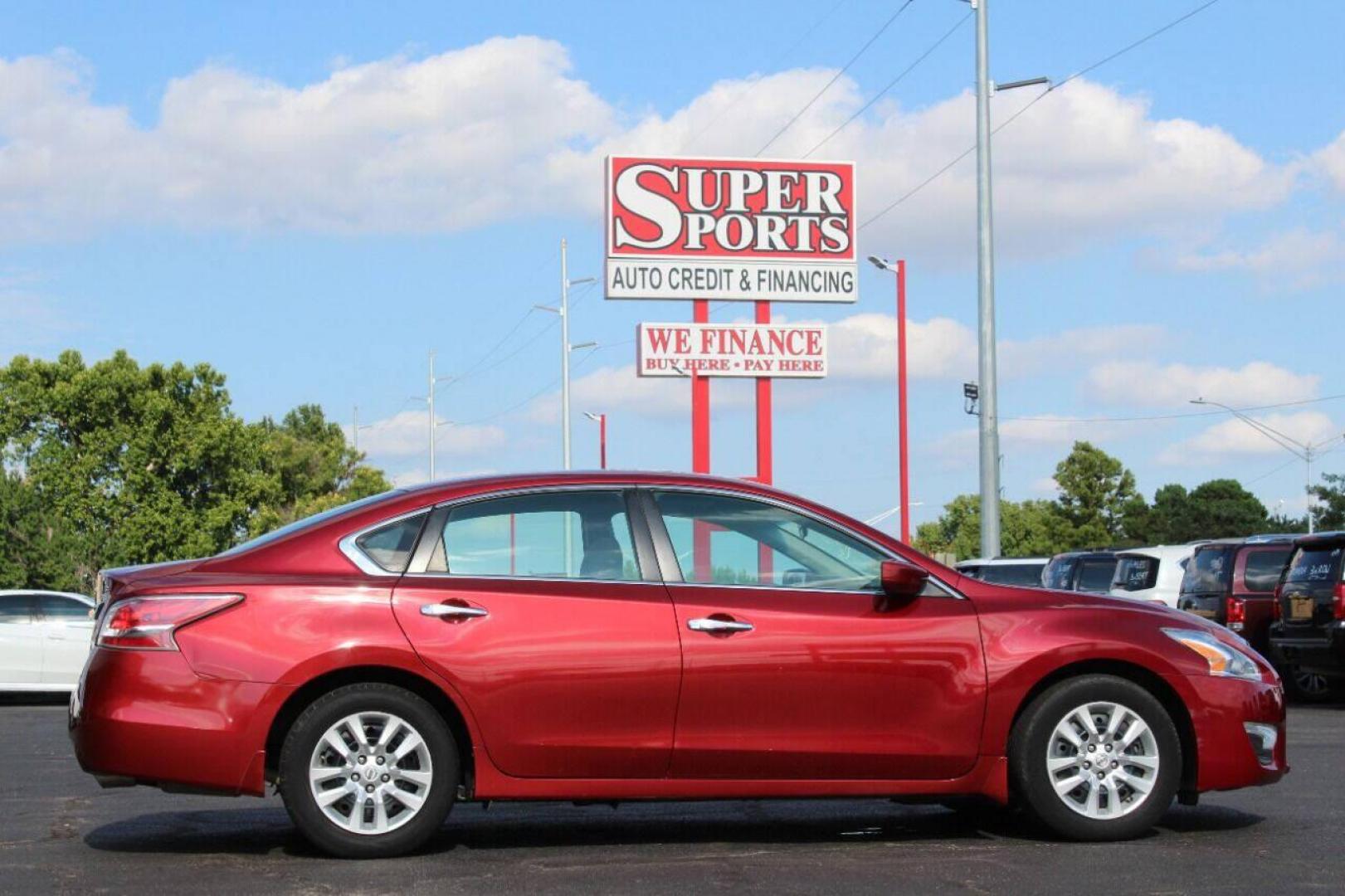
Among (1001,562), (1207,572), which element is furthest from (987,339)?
(1207,572)

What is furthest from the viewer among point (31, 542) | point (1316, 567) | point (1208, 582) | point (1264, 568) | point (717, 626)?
point (31, 542)

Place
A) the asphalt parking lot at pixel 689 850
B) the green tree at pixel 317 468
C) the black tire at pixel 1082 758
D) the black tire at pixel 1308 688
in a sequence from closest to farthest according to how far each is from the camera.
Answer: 1. the asphalt parking lot at pixel 689 850
2. the black tire at pixel 1082 758
3. the black tire at pixel 1308 688
4. the green tree at pixel 317 468

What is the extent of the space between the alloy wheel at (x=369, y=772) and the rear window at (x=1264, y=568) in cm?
1476

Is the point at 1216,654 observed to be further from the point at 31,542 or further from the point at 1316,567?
the point at 31,542

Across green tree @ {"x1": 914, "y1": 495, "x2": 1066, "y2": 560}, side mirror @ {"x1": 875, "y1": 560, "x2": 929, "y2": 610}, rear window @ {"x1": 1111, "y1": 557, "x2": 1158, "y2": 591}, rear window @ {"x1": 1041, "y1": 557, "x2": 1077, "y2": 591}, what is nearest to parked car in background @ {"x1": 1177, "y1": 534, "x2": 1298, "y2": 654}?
rear window @ {"x1": 1111, "y1": 557, "x2": 1158, "y2": 591}

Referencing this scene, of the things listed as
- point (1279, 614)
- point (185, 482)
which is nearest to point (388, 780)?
point (1279, 614)

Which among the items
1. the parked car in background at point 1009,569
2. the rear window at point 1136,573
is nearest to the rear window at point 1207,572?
the rear window at point 1136,573

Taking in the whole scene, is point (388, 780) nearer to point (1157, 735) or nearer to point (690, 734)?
point (690, 734)

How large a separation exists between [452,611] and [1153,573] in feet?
56.8

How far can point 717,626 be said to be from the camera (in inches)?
289

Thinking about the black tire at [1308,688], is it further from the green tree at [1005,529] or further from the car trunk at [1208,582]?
the green tree at [1005,529]

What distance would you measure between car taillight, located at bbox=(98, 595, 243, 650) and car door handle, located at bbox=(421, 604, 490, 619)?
723mm

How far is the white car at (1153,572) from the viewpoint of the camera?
22844 millimetres

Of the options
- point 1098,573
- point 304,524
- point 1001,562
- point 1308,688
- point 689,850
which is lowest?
point 1308,688
